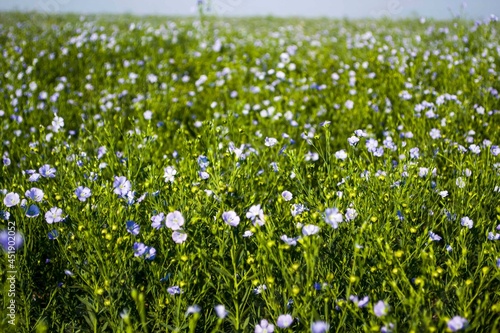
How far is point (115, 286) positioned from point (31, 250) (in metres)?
0.47

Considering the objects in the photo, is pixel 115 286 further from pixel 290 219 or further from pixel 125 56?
pixel 125 56

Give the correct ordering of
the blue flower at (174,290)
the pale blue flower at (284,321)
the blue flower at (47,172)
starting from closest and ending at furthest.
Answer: the pale blue flower at (284,321), the blue flower at (174,290), the blue flower at (47,172)

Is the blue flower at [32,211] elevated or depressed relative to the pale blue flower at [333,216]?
depressed

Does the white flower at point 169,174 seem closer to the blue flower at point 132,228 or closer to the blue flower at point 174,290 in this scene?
the blue flower at point 132,228

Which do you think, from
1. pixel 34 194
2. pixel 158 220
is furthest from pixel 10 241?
pixel 158 220

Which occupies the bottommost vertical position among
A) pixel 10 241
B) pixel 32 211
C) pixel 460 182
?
pixel 10 241

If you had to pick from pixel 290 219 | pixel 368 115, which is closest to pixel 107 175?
pixel 290 219

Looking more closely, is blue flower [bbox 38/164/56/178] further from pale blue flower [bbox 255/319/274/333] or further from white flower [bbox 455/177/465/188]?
white flower [bbox 455/177/465/188]

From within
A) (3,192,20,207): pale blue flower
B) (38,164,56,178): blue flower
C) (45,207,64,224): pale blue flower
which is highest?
(38,164,56,178): blue flower

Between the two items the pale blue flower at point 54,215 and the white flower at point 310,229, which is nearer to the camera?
the white flower at point 310,229

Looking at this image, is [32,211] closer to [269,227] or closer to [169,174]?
[169,174]

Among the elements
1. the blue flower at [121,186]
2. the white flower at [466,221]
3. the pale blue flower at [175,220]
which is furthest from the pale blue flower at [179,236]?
the white flower at [466,221]

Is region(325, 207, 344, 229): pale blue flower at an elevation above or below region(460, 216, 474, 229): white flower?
above

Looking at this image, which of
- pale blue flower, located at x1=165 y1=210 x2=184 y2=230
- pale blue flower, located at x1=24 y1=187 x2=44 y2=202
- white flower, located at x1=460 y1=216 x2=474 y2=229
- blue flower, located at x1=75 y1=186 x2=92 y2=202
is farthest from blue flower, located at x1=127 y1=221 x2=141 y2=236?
white flower, located at x1=460 y1=216 x2=474 y2=229
